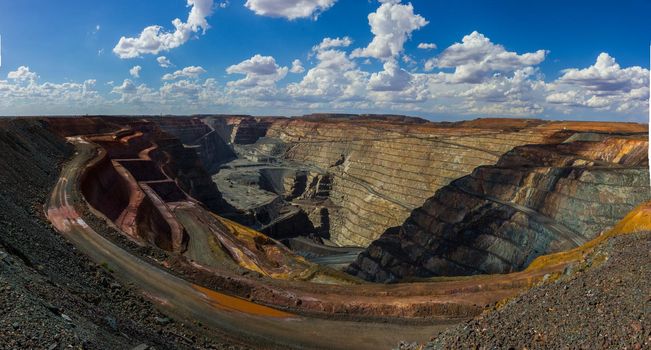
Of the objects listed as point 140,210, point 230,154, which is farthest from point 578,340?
point 230,154

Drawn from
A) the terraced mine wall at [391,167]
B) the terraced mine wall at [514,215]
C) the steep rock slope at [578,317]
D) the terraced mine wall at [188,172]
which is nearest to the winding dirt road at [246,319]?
the steep rock slope at [578,317]

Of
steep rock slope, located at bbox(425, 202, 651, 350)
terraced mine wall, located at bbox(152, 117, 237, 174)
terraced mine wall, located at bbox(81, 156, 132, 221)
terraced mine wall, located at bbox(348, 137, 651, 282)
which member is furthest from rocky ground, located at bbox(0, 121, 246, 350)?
terraced mine wall, located at bbox(152, 117, 237, 174)

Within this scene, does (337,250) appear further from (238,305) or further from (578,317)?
(578,317)

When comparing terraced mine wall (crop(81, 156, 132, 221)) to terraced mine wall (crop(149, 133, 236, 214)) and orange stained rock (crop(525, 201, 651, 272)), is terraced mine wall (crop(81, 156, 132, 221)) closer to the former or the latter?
terraced mine wall (crop(149, 133, 236, 214))

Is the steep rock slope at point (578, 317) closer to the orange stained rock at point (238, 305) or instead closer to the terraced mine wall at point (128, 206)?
the orange stained rock at point (238, 305)

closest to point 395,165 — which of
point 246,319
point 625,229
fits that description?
point 625,229
